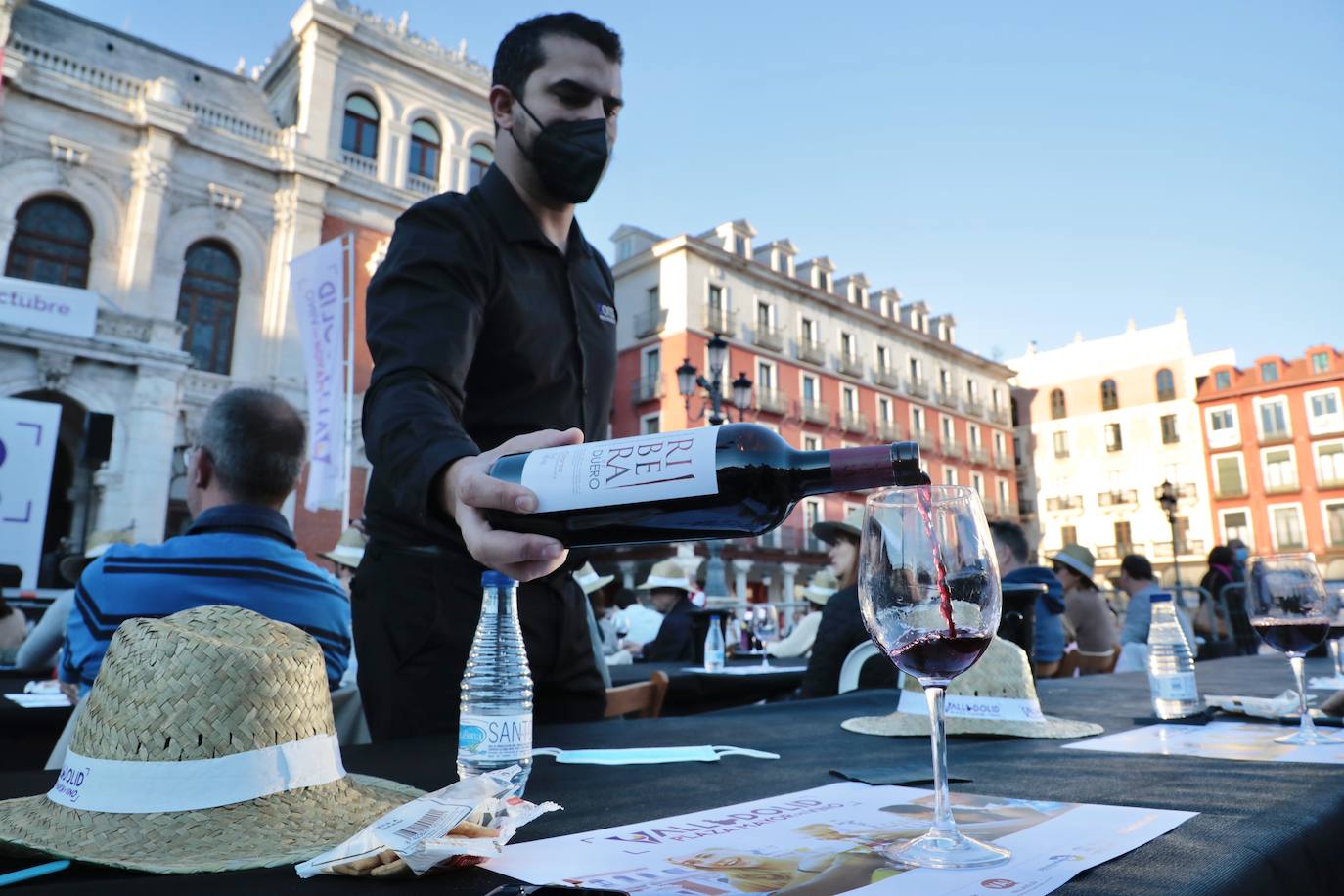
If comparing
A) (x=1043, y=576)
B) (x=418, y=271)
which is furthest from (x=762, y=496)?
(x=1043, y=576)

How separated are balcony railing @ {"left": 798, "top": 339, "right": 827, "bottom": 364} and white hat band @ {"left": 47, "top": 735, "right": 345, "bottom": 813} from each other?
24.6 metres

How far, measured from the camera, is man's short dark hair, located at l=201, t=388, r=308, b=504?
2.41 metres

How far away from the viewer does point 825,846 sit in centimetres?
70

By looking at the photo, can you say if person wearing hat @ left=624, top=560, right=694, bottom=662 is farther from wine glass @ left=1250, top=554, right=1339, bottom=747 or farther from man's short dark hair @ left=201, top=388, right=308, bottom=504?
wine glass @ left=1250, top=554, right=1339, bottom=747

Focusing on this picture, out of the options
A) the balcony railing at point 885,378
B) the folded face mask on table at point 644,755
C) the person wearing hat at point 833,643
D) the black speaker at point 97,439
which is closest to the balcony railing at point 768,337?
the balcony railing at point 885,378

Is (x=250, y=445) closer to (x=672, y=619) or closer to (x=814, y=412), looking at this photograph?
(x=672, y=619)

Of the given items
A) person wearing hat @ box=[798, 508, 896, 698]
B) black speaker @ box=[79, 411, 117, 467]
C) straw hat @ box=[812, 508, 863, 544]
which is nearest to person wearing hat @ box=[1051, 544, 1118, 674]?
straw hat @ box=[812, 508, 863, 544]


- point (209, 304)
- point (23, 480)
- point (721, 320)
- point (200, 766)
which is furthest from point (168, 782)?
point (721, 320)

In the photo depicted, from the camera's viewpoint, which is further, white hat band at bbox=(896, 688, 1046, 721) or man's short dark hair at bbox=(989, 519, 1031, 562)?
man's short dark hair at bbox=(989, 519, 1031, 562)

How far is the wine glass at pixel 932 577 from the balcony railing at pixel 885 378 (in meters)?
27.1

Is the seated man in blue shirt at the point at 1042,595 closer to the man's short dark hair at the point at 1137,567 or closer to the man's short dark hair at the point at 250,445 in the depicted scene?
the man's short dark hair at the point at 1137,567

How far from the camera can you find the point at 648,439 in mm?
950

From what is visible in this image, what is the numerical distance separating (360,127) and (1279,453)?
31277 mm

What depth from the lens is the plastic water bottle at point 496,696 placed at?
0.97m
